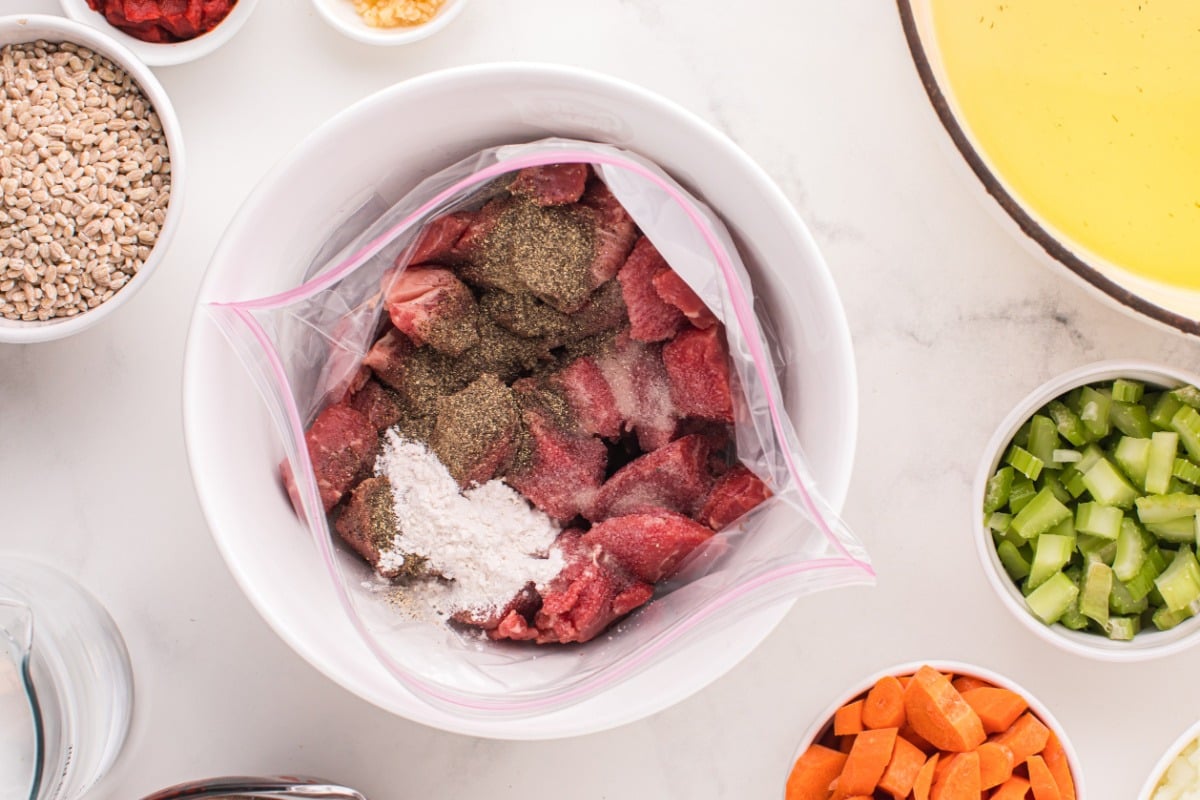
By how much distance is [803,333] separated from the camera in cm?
120

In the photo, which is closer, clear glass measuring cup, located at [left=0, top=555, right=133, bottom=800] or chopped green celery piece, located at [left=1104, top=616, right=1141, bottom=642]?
clear glass measuring cup, located at [left=0, top=555, right=133, bottom=800]

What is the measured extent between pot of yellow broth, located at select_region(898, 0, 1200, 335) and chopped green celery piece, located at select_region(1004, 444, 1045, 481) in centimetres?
27

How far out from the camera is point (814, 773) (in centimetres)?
147

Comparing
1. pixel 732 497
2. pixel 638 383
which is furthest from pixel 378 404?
pixel 732 497

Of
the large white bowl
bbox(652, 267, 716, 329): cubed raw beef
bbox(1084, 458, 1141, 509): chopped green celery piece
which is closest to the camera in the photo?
the large white bowl

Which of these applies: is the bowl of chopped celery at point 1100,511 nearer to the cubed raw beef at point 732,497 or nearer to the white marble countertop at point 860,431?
the white marble countertop at point 860,431

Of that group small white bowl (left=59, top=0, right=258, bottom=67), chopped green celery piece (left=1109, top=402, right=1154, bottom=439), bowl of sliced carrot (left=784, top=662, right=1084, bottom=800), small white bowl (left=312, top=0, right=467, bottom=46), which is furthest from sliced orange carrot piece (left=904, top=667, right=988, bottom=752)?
small white bowl (left=59, top=0, right=258, bottom=67)

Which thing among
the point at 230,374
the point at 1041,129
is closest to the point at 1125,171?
the point at 1041,129

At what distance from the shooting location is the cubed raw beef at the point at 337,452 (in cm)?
124

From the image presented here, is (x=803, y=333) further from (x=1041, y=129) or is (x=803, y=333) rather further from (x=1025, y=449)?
(x=1025, y=449)

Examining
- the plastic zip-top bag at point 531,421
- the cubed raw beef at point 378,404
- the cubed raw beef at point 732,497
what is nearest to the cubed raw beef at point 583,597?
the plastic zip-top bag at point 531,421

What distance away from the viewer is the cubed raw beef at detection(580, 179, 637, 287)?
4.11 ft

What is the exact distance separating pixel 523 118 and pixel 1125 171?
700 millimetres

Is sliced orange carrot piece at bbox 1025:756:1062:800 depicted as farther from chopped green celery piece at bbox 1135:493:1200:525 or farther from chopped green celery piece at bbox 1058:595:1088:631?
chopped green celery piece at bbox 1135:493:1200:525
